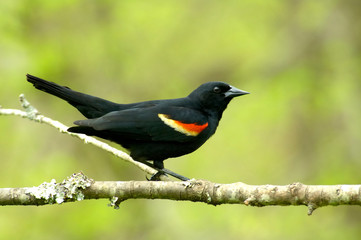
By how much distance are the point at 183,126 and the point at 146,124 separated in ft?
1.28

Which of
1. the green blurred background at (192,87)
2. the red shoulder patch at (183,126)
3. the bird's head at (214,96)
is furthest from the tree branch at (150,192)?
the green blurred background at (192,87)

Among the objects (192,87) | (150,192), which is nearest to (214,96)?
(150,192)

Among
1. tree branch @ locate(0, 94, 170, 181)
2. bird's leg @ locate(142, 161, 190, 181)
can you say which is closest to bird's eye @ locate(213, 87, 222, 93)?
bird's leg @ locate(142, 161, 190, 181)

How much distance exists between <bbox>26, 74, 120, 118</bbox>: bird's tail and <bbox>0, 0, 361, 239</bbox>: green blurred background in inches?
120

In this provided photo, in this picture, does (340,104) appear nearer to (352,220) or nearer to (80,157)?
(352,220)

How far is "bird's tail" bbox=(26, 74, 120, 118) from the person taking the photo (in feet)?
14.5

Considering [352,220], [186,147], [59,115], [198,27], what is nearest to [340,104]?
[352,220]

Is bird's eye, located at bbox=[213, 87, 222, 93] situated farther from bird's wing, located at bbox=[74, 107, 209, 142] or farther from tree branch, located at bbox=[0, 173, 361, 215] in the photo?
tree branch, located at bbox=[0, 173, 361, 215]

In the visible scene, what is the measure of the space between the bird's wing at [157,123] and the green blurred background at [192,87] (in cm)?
316

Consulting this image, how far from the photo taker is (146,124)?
4664mm

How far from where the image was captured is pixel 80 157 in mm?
8227

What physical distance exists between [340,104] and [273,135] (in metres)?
2.15

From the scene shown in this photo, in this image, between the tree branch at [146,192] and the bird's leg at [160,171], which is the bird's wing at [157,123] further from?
the tree branch at [146,192]

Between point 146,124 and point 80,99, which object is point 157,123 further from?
A: point 80,99
